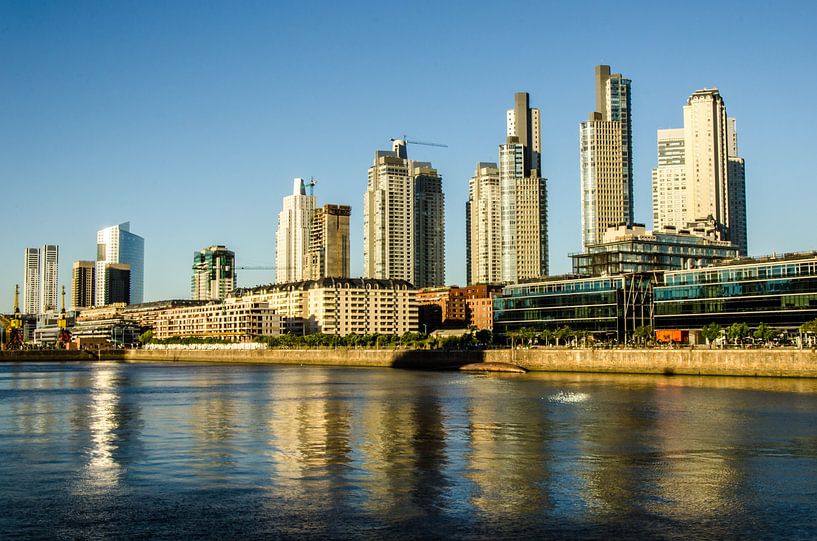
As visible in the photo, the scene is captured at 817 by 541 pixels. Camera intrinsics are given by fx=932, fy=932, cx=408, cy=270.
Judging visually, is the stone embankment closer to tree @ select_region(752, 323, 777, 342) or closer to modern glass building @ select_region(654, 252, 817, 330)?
tree @ select_region(752, 323, 777, 342)

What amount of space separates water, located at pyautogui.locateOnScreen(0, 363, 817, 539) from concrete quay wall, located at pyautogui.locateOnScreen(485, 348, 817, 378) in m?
32.2

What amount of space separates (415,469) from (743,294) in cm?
13406

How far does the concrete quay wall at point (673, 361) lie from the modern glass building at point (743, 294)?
34.6 m

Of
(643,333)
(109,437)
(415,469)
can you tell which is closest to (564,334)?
(643,333)

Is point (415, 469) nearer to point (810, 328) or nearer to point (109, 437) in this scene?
point (109, 437)

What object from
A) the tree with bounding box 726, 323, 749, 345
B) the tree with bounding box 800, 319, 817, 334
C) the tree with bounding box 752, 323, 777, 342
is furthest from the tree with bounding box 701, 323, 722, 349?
the tree with bounding box 800, 319, 817, 334

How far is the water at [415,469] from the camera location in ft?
118

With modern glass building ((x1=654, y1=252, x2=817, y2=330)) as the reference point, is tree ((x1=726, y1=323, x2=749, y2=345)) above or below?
below

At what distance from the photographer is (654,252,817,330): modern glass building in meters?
158

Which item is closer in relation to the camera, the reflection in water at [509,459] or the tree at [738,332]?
the reflection in water at [509,459]

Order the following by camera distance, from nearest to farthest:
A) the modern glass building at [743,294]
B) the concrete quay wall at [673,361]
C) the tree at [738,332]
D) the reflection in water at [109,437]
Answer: the reflection in water at [109,437]
the concrete quay wall at [673,361]
the tree at [738,332]
the modern glass building at [743,294]

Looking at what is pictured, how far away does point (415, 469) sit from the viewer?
47.4 metres

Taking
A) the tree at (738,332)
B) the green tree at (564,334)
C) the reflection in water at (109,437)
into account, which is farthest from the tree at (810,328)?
the reflection in water at (109,437)

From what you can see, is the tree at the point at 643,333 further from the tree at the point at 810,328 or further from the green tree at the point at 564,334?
the tree at the point at 810,328
